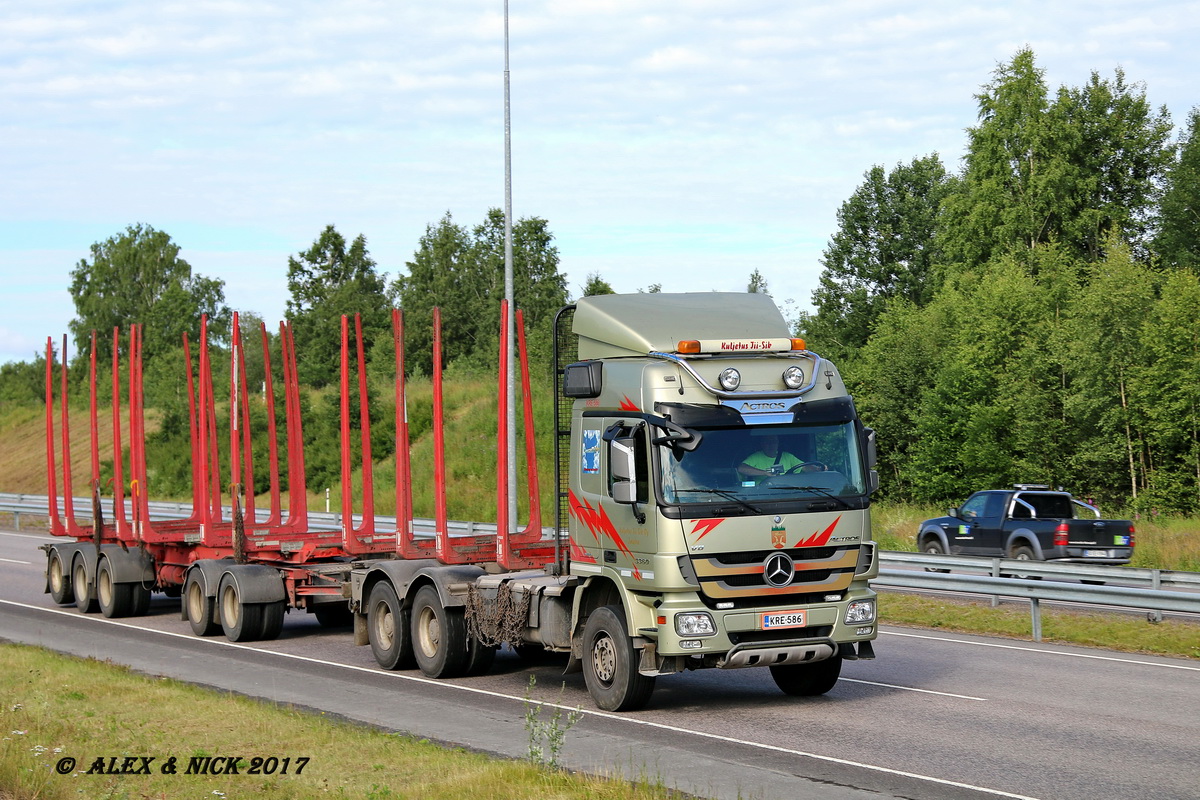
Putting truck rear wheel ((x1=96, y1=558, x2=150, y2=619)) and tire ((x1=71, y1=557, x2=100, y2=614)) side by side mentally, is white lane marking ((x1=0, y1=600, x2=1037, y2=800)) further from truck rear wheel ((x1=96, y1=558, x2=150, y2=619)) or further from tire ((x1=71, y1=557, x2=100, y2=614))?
tire ((x1=71, y1=557, x2=100, y2=614))

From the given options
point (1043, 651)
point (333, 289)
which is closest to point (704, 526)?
point (1043, 651)

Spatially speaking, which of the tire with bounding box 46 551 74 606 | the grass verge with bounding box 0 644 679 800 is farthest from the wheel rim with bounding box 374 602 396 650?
the tire with bounding box 46 551 74 606

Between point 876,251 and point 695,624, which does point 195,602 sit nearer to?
point 695,624

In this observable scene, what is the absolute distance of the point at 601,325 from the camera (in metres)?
12.1

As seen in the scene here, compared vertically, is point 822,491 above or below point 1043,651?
above

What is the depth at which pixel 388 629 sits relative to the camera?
14.4 metres

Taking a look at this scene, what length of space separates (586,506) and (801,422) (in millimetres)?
2065

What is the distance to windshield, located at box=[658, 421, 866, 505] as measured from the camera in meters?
10.9

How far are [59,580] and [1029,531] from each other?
1706 cm

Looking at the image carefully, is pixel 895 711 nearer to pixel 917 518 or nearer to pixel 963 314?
pixel 917 518

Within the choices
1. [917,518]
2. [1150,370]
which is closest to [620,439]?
[917,518]

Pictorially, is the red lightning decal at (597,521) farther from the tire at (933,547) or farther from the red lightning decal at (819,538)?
the tire at (933,547)

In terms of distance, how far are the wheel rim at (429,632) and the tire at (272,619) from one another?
11.8ft

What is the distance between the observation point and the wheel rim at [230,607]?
16.9 m
